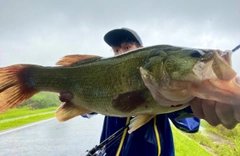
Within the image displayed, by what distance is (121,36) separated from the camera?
3.26m

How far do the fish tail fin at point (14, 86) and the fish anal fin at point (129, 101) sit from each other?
875 millimetres

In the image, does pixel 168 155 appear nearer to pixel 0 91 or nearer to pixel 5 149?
pixel 0 91

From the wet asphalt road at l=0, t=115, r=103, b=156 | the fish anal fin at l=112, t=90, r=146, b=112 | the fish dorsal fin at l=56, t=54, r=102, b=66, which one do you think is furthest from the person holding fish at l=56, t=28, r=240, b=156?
the wet asphalt road at l=0, t=115, r=103, b=156

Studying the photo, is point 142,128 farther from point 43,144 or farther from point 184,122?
point 43,144

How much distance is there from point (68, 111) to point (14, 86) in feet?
1.71

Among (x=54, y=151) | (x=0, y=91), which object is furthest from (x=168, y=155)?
(x=54, y=151)

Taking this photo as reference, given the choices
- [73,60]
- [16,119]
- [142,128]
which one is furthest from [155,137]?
[16,119]

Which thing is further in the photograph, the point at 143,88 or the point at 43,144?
the point at 43,144

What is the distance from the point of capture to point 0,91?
8.36 ft

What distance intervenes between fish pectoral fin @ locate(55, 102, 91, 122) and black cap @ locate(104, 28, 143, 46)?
3.31ft

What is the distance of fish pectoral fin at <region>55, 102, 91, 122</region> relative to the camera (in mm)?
2545

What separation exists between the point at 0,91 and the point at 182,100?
1.54m

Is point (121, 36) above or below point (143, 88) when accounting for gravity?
above

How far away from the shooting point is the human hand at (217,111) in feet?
6.18
